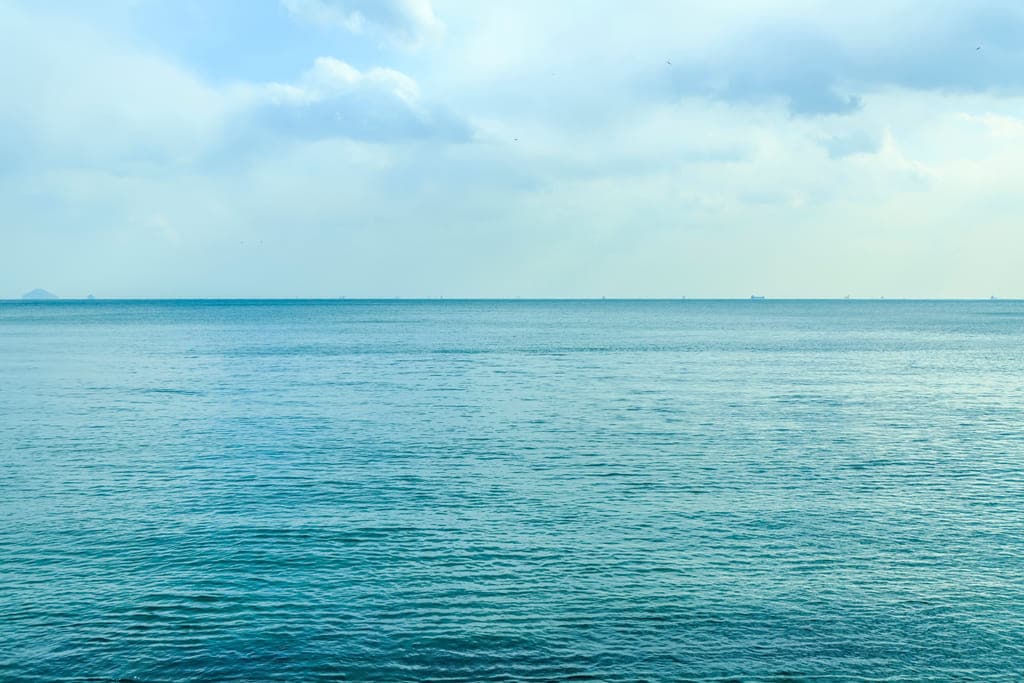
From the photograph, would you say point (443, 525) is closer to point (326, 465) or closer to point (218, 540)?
point (218, 540)

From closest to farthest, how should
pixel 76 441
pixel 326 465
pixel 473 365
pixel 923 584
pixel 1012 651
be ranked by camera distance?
pixel 1012 651 < pixel 923 584 < pixel 326 465 < pixel 76 441 < pixel 473 365

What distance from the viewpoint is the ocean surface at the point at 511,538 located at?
25891 millimetres

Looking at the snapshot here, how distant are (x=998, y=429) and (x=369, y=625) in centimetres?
5170

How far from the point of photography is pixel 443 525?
37.8 meters

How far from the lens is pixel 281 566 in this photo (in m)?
33.0

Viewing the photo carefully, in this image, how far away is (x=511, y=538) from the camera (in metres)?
36.2

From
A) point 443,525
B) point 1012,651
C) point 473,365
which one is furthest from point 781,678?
point 473,365

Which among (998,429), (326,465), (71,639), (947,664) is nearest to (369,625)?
(71,639)

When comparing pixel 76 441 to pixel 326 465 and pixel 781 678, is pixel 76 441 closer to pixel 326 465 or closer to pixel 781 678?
pixel 326 465

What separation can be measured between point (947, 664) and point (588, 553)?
1318 centimetres

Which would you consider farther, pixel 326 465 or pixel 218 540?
pixel 326 465

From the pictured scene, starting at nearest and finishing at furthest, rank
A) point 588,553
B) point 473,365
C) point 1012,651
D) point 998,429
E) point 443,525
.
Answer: point 1012,651 → point 588,553 → point 443,525 → point 998,429 → point 473,365

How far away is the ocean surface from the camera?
84.9 feet

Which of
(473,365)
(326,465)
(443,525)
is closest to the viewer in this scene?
(443,525)
